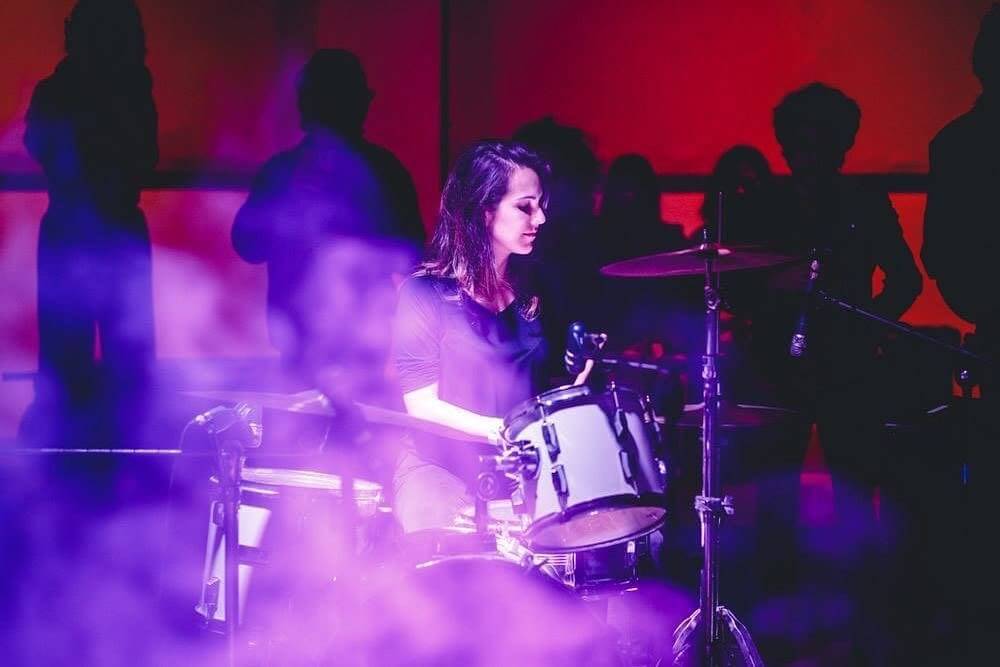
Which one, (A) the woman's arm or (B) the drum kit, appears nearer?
(B) the drum kit

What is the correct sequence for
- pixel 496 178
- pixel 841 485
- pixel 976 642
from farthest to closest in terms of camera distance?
pixel 841 485, pixel 976 642, pixel 496 178

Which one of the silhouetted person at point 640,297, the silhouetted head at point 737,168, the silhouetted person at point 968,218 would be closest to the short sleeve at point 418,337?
the silhouetted person at point 640,297

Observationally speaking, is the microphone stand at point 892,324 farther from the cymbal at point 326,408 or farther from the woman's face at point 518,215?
the cymbal at point 326,408

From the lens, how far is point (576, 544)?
7.06 ft

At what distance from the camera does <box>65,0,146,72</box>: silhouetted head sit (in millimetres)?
3916

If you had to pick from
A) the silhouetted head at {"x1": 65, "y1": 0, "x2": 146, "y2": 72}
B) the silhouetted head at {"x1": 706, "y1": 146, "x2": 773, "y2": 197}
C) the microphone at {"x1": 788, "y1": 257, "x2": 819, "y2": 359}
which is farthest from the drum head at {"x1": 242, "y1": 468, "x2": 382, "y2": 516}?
the silhouetted head at {"x1": 706, "y1": 146, "x2": 773, "y2": 197}

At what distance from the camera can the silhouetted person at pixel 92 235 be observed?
12.6ft

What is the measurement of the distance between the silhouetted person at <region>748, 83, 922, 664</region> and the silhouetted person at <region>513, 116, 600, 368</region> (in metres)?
0.72

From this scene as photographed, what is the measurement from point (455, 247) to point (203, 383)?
196 centimetres

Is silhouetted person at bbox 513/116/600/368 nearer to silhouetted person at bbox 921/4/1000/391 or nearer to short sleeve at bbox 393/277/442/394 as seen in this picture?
short sleeve at bbox 393/277/442/394

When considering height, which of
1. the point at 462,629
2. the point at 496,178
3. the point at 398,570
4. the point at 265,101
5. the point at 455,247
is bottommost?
the point at 462,629

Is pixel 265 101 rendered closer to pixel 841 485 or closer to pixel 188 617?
pixel 188 617

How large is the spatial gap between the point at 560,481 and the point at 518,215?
2.82 feet

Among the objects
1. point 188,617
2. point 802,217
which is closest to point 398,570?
point 188,617
